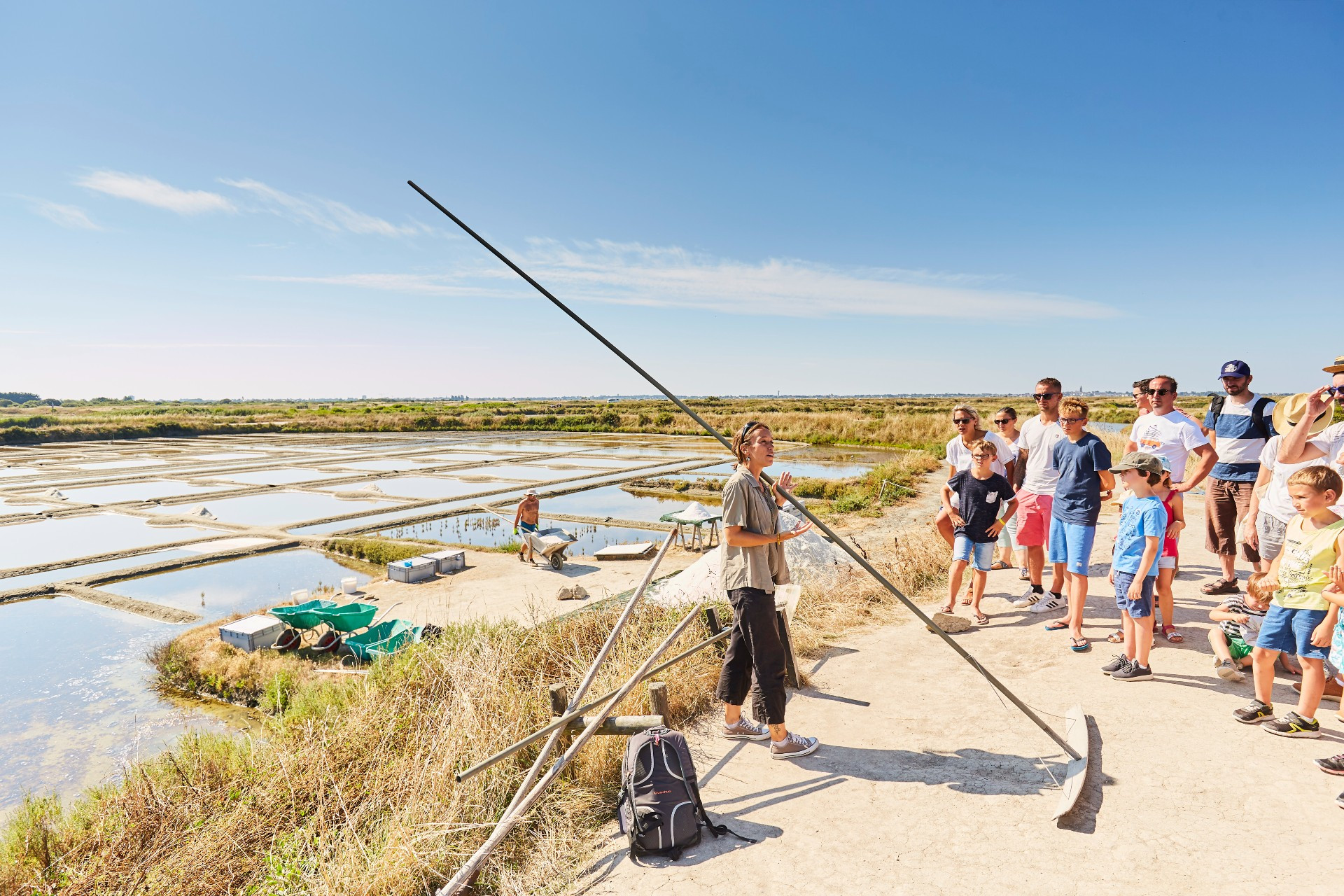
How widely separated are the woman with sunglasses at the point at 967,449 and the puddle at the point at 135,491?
954 inches

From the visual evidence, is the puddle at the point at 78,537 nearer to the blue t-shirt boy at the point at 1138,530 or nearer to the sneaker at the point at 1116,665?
the sneaker at the point at 1116,665

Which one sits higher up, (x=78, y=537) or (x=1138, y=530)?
(x=1138, y=530)

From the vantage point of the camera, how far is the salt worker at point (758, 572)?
142 inches

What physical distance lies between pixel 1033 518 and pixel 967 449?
952 mm

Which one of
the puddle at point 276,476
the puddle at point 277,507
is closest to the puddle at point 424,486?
the puddle at point 277,507

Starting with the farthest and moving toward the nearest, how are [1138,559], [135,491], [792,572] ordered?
[135,491], [792,572], [1138,559]

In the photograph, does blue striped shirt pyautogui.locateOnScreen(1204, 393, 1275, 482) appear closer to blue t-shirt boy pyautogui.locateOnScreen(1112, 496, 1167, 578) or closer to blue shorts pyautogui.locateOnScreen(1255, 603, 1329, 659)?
blue t-shirt boy pyautogui.locateOnScreen(1112, 496, 1167, 578)

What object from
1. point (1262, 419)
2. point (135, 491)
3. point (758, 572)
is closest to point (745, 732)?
point (758, 572)

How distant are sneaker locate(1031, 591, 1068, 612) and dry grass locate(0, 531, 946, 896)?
3.35 metres

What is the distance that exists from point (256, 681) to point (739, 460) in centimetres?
741

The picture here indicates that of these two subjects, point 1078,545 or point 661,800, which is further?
point 1078,545

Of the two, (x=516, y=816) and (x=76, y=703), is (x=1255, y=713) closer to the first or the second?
(x=516, y=816)

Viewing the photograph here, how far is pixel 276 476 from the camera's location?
25.8m

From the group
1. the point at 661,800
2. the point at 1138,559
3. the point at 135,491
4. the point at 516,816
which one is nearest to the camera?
the point at 516,816
